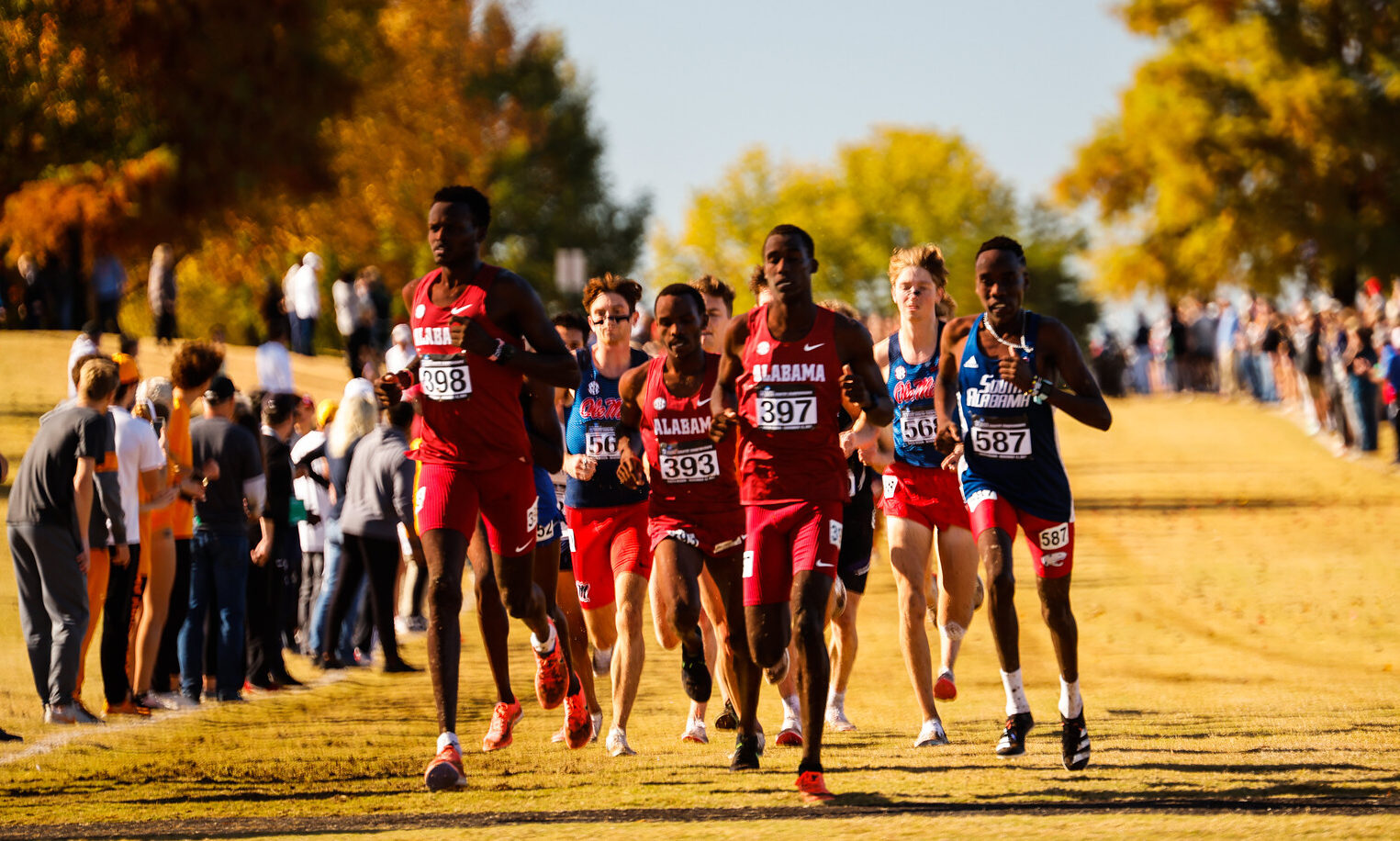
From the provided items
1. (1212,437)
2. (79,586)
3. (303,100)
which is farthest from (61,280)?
(79,586)

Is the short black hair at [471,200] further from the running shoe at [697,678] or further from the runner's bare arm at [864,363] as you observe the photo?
the running shoe at [697,678]

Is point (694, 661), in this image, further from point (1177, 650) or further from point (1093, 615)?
point (1093, 615)

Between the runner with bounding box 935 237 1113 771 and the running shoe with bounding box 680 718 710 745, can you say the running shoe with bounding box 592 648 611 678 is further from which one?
the runner with bounding box 935 237 1113 771

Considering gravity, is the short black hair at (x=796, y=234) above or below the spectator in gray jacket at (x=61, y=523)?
above

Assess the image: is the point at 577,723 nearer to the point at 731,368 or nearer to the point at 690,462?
the point at 690,462

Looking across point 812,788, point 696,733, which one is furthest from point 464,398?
point 696,733

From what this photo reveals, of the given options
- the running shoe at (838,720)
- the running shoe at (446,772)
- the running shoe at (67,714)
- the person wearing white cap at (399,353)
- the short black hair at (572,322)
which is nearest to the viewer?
the running shoe at (446,772)

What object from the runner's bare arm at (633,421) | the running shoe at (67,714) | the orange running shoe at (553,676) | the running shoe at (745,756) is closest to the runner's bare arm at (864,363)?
the runner's bare arm at (633,421)

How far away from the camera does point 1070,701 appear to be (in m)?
8.41

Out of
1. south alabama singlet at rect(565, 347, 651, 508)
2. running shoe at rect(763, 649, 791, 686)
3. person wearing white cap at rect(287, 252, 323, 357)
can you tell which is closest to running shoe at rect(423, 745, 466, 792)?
running shoe at rect(763, 649, 791, 686)

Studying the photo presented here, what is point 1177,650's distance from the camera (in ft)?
46.8

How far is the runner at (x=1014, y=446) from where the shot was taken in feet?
28.3

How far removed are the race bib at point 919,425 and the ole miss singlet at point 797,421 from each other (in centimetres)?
188

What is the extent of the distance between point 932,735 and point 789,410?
224cm
